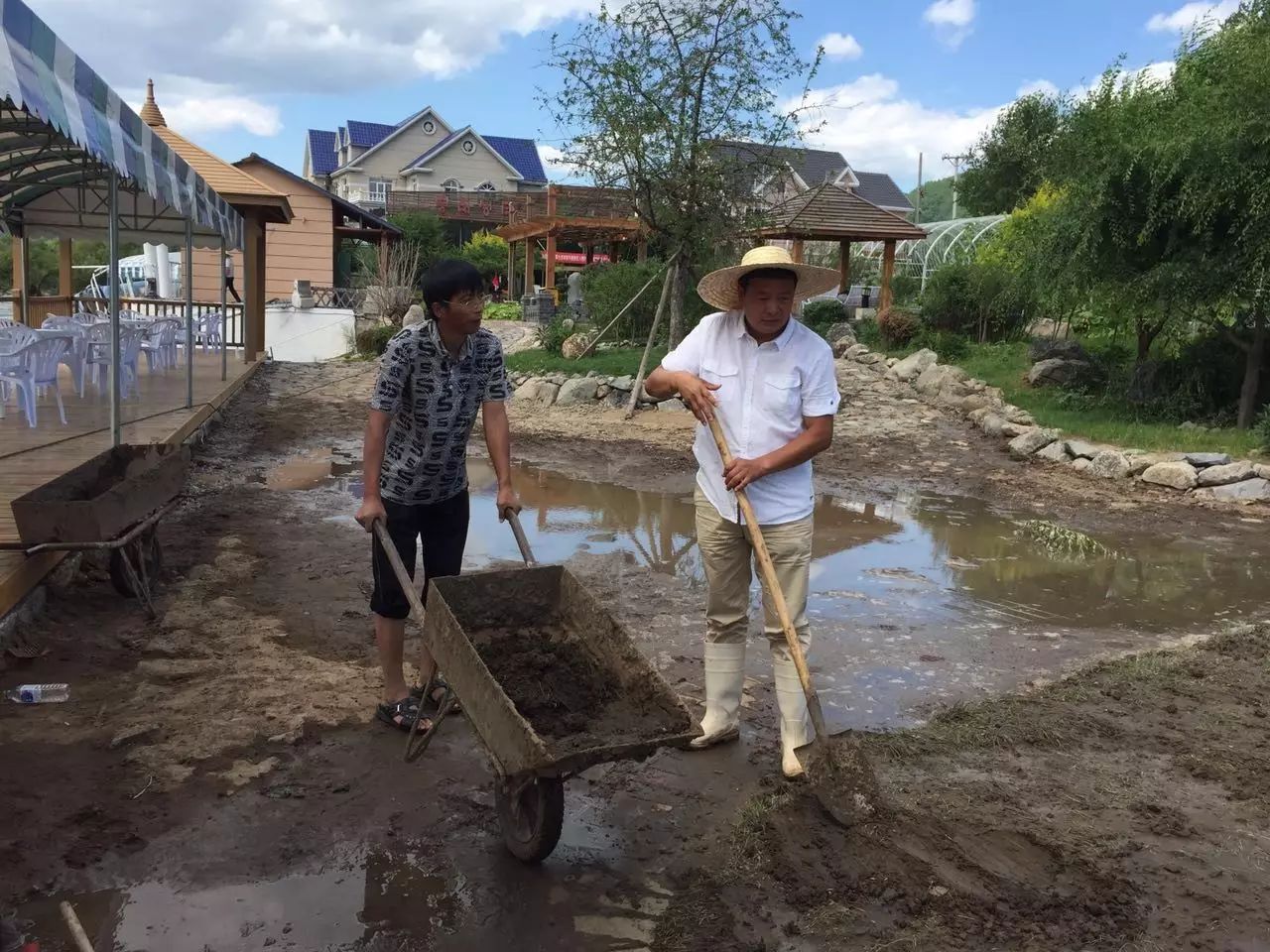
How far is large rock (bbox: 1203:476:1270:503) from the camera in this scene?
9.99 metres

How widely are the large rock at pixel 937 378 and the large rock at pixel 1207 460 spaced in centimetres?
539

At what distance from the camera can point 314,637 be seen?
5.31 m

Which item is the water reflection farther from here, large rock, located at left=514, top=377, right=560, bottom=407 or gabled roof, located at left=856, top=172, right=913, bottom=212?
gabled roof, located at left=856, top=172, right=913, bottom=212

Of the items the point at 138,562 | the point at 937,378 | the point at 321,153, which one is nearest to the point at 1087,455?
the point at 937,378

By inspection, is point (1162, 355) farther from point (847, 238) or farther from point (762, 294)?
point (762, 294)

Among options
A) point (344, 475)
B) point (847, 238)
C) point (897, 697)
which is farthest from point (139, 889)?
point (847, 238)

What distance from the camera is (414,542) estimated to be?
4047 millimetres

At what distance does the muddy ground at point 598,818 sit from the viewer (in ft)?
9.64

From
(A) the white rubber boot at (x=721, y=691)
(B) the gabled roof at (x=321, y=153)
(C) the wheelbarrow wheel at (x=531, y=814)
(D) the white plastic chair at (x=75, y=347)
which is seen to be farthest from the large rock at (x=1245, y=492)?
(B) the gabled roof at (x=321, y=153)

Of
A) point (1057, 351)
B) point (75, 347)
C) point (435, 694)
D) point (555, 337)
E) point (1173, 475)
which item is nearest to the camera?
point (435, 694)

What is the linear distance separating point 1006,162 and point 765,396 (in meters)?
39.5

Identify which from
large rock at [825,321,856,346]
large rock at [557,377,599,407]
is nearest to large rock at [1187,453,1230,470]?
large rock at [557,377,599,407]

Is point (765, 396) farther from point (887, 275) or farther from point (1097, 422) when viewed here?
point (887, 275)

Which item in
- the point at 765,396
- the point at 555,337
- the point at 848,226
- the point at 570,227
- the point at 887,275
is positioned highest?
the point at 570,227
